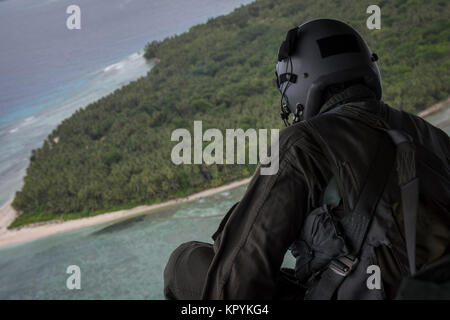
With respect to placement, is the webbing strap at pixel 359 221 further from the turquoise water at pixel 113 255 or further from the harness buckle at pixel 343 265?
the turquoise water at pixel 113 255

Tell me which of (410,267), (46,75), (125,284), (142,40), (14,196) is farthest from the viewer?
(142,40)

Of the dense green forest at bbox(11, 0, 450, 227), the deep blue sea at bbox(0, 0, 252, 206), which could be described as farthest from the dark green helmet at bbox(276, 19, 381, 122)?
the deep blue sea at bbox(0, 0, 252, 206)

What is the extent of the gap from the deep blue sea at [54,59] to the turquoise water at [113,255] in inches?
131

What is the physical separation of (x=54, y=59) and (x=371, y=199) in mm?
10935

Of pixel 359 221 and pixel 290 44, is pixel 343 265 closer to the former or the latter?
pixel 359 221

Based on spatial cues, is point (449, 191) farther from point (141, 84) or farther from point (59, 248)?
point (141, 84)

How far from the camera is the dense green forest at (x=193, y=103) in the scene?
5953mm

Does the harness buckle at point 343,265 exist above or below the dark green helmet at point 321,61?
below

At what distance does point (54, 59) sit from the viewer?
10.5 m

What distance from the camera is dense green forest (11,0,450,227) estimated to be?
5953 millimetres

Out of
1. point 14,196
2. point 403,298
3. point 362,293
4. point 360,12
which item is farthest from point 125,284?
point 360,12

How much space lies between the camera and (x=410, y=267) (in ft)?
2.61

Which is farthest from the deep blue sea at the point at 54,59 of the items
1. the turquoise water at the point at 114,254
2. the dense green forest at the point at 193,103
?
the turquoise water at the point at 114,254

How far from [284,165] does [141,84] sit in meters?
11.4
